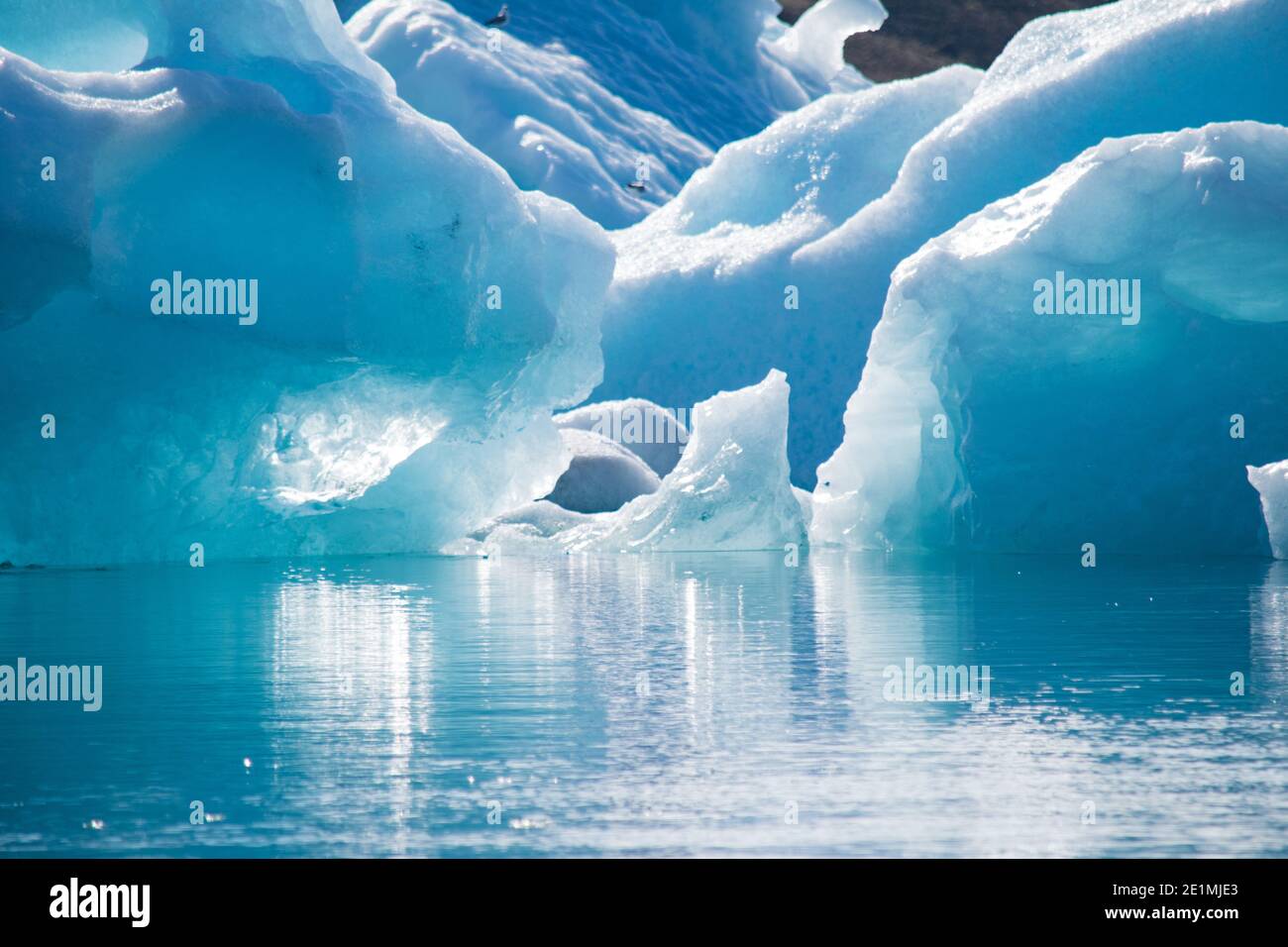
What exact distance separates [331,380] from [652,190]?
16174mm

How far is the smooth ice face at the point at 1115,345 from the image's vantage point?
366 inches

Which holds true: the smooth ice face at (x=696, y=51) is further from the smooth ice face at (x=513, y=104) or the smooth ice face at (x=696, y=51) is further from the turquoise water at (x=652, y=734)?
the turquoise water at (x=652, y=734)

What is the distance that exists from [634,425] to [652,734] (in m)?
13.6

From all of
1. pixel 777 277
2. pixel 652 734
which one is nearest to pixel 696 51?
pixel 777 277

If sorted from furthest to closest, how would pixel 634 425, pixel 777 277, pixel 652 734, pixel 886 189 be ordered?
pixel 886 189, pixel 777 277, pixel 634 425, pixel 652 734

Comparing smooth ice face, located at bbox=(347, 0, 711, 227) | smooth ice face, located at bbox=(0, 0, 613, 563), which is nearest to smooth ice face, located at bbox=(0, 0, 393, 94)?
smooth ice face, located at bbox=(0, 0, 613, 563)

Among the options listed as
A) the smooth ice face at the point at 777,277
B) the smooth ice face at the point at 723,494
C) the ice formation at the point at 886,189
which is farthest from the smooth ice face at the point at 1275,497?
the smooth ice face at the point at 777,277

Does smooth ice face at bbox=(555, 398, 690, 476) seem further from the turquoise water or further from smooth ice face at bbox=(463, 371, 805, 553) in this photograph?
the turquoise water

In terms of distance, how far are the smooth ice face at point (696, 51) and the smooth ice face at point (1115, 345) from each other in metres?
17.6

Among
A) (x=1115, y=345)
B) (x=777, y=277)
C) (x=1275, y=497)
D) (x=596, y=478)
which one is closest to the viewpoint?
(x=1275, y=497)

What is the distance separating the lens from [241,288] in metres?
9.20

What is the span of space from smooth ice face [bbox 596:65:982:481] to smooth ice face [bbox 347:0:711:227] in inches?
159
